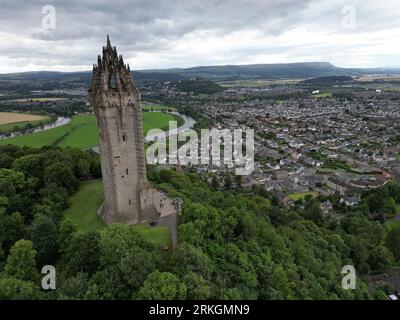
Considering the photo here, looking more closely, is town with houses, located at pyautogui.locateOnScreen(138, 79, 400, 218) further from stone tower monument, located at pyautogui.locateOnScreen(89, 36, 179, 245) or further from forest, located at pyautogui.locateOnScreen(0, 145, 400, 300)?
stone tower monument, located at pyautogui.locateOnScreen(89, 36, 179, 245)

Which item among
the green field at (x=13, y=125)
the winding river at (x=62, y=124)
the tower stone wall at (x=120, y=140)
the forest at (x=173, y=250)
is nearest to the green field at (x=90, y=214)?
the forest at (x=173, y=250)

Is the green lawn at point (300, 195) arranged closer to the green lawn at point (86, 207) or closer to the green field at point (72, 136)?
the green lawn at point (86, 207)

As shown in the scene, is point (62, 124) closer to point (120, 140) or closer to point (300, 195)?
point (300, 195)

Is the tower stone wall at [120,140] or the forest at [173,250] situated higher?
the tower stone wall at [120,140]

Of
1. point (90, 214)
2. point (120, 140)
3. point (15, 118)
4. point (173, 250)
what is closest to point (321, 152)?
point (90, 214)

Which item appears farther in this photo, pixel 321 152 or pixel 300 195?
pixel 321 152

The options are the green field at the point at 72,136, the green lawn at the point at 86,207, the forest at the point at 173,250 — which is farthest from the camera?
the green field at the point at 72,136
